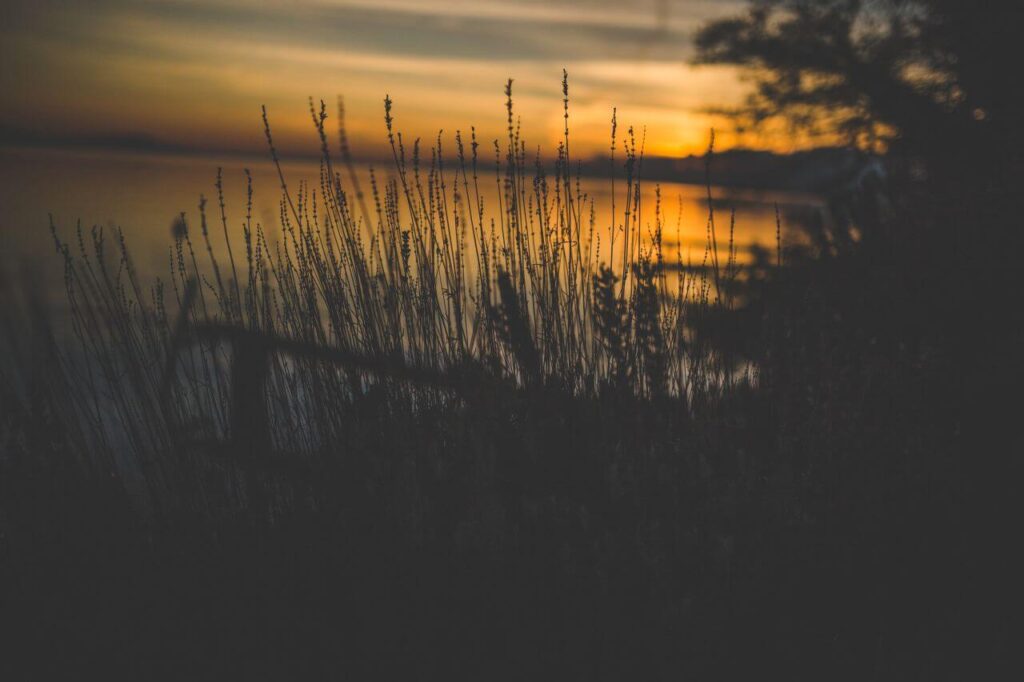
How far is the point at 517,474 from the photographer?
2.00 m

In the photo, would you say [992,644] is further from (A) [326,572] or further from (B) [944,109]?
(B) [944,109]

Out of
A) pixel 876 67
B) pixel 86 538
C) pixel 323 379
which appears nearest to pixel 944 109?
pixel 876 67

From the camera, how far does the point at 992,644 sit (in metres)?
1.55

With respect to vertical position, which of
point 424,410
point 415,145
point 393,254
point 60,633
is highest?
point 415,145

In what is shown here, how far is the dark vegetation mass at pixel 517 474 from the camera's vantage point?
Result: 1604 millimetres

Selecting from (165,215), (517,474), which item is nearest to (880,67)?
(517,474)

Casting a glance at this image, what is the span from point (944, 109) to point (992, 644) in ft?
13.2

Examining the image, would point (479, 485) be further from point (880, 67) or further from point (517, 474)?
point (880, 67)

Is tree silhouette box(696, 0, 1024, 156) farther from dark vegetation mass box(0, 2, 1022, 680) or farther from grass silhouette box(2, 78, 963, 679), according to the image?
grass silhouette box(2, 78, 963, 679)

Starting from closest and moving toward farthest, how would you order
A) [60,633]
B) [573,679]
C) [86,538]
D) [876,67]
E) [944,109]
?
[573,679]
[60,633]
[86,538]
[944,109]
[876,67]

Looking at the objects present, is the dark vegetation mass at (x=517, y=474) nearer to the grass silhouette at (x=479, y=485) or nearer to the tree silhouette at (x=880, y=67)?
the grass silhouette at (x=479, y=485)

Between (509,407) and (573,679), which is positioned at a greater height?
(509,407)

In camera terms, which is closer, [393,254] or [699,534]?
[699,534]

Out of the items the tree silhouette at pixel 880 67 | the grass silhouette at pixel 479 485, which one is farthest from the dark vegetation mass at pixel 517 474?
the tree silhouette at pixel 880 67
